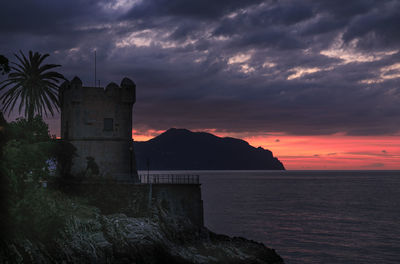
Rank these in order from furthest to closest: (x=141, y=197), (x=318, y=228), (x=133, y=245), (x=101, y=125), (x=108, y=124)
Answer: (x=318, y=228) < (x=108, y=124) < (x=101, y=125) < (x=141, y=197) < (x=133, y=245)

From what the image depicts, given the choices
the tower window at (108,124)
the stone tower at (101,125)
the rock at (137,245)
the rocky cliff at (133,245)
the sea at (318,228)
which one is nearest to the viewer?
the rocky cliff at (133,245)

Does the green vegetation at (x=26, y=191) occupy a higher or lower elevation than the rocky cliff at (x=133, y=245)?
higher

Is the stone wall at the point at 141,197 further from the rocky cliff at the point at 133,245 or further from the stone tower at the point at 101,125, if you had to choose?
the stone tower at the point at 101,125

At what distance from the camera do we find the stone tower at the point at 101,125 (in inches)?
1953

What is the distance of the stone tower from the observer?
4959cm

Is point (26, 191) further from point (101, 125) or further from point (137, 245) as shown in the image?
Result: point (101, 125)

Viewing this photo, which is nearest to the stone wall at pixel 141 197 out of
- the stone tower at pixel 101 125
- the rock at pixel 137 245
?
the rock at pixel 137 245

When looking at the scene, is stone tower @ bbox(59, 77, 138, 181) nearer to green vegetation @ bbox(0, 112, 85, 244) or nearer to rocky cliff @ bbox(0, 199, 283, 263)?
rocky cliff @ bbox(0, 199, 283, 263)

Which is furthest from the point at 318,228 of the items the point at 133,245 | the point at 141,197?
the point at 133,245

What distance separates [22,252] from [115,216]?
13.1 meters

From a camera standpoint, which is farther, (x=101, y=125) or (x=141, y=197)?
(x=101, y=125)

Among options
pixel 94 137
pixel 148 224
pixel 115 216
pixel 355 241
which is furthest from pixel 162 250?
pixel 355 241

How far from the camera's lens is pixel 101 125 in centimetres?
5031

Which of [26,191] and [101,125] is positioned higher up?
[101,125]
